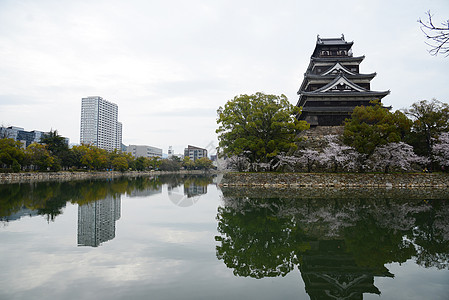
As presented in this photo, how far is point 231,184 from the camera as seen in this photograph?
27.0 m

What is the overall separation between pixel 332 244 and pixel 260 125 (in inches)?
836

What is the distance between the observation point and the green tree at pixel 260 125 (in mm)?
26641

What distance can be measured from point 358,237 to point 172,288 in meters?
5.30

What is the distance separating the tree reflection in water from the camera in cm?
502

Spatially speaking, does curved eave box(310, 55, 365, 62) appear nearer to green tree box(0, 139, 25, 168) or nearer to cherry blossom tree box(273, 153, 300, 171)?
cherry blossom tree box(273, 153, 300, 171)

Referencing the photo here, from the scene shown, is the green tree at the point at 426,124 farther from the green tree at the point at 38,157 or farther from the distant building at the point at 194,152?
A: the distant building at the point at 194,152

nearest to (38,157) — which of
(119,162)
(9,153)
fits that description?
(9,153)

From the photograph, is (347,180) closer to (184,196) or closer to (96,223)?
(184,196)

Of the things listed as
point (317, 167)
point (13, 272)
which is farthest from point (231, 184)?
Answer: point (13, 272)

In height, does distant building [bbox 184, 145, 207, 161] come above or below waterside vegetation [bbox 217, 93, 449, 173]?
above

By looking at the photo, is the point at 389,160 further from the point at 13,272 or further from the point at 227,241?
the point at 13,272

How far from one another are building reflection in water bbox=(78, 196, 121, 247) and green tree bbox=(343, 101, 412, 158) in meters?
20.5

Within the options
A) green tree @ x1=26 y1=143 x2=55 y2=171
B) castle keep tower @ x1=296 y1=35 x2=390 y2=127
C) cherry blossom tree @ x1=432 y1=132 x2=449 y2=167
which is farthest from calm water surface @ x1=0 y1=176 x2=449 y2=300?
green tree @ x1=26 y1=143 x2=55 y2=171

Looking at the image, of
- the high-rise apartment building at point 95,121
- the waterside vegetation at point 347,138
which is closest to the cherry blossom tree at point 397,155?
the waterside vegetation at point 347,138
